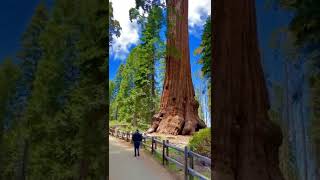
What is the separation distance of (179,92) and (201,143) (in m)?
0.43

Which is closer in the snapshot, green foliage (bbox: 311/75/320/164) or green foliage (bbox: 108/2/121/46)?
green foliage (bbox: 311/75/320/164)

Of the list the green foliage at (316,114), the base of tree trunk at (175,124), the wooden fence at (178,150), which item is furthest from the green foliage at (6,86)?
the green foliage at (316,114)

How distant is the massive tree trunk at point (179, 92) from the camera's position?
289 centimetres

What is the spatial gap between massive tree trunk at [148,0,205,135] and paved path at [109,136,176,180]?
329mm

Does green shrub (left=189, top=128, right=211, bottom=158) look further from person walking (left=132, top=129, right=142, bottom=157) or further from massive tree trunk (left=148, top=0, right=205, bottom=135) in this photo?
person walking (left=132, top=129, right=142, bottom=157)

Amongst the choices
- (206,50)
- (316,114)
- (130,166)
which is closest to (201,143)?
(130,166)

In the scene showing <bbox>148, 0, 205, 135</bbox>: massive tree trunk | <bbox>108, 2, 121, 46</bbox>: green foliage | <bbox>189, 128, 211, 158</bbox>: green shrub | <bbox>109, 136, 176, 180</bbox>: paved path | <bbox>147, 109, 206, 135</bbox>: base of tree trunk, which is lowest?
<bbox>109, 136, 176, 180</bbox>: paved path

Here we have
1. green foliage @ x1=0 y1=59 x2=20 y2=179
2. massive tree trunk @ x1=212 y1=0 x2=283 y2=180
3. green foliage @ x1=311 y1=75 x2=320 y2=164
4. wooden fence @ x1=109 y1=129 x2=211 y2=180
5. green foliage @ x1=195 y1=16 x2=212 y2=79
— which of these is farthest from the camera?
green foliage @ x1=195 y1=16 x2=212 y2=79

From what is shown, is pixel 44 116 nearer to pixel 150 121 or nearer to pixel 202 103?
pixel 150 121

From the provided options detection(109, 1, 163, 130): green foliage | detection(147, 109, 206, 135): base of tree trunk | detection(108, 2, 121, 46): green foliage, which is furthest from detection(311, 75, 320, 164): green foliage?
detection(108, 2, 121, 46): green foliage

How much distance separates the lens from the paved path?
2.97 m

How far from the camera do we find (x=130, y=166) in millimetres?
3010

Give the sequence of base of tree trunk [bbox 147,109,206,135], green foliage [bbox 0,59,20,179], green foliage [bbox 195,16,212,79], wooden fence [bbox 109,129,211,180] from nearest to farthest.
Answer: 1. green foliage [bbox 0,59,20,179]
2. wooden fence [bbox 109,129,211,180]
3. green foliage [bbox 195,16,212,79]
4. base of tree trunk [bbox 147,109,206,135]

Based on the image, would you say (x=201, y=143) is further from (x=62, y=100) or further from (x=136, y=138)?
(x=62, y=100)
